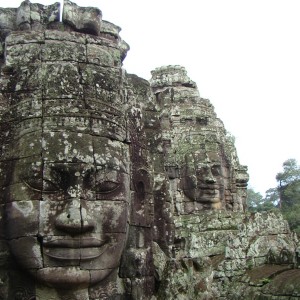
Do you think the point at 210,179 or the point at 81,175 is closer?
the point at 81,175

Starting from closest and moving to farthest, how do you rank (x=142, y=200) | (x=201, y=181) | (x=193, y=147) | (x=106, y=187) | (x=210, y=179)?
(x=106, y=187) → (x=142, y=200) → (x=210, y=179) → (x=201, y=181) → (x=193, y=147)

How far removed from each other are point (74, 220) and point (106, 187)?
52 centimetres

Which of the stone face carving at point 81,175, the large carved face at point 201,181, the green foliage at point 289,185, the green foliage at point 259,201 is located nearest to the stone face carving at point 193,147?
the large carved face at point 201,181

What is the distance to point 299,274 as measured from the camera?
5.66 metres

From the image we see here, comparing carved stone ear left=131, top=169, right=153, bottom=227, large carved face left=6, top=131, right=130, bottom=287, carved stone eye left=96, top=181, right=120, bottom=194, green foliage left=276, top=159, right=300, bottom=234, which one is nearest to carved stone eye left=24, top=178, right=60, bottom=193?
large carved face left=6, top=131, right=130, bottom=287

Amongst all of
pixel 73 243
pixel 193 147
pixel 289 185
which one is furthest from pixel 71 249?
pixel 289 185

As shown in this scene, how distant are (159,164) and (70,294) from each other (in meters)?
2.15

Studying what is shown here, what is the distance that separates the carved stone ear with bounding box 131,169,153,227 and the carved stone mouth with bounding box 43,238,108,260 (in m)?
0.80

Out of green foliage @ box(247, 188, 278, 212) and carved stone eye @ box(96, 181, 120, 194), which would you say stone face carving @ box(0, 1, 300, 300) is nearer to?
carved stone eye @ box(96, 181, 120, 194)

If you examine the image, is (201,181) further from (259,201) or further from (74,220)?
(259,201)

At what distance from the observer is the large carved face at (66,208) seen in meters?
4.87

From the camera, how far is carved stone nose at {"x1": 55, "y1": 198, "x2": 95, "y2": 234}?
486 centimetres

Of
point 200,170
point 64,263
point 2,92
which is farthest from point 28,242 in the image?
point 200,170

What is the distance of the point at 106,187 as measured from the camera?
5.20 m
